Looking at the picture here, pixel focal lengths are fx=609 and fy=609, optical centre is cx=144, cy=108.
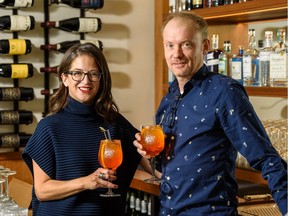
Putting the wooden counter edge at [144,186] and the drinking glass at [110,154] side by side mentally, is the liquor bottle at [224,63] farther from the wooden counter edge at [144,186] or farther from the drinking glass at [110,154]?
the drinking glass at [110,154]

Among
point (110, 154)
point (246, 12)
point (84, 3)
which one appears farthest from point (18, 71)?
point (110, 154)

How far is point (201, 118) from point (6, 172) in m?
1.08

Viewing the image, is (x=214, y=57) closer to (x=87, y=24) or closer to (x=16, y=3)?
(x=87, y=24)

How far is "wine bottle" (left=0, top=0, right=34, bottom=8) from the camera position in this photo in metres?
3.99

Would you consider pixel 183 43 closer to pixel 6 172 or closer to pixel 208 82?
pixel 208 82

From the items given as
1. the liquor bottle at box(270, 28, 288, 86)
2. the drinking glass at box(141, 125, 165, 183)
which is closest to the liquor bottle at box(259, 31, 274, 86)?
the liquor bottle at box(270, 28, 288, 86)

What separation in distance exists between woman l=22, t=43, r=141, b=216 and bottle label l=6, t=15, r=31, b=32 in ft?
5.33

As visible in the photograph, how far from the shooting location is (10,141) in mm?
4102

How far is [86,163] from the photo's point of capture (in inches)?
96.2

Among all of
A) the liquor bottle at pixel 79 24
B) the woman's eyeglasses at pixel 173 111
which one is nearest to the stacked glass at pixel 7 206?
the woman's eyeglasses at pixel 173 111

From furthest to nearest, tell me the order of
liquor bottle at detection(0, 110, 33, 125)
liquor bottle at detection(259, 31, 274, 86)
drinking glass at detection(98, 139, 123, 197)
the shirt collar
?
liquor bottle at detection(0, 110, 33, 125), liquor bottle at detection(259, 31, 274, 86), drinking glass at detection(98, 139, 123, 197), the shirt collar

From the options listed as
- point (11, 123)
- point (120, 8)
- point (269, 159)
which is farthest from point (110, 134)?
point (120, 8)

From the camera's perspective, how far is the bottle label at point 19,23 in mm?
4020

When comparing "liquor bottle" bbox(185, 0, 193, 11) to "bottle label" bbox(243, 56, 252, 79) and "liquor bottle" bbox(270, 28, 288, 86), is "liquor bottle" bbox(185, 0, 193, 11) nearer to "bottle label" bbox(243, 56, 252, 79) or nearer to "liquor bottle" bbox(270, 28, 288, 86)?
"bottle label" bbox(243, 56, 252, 79)
